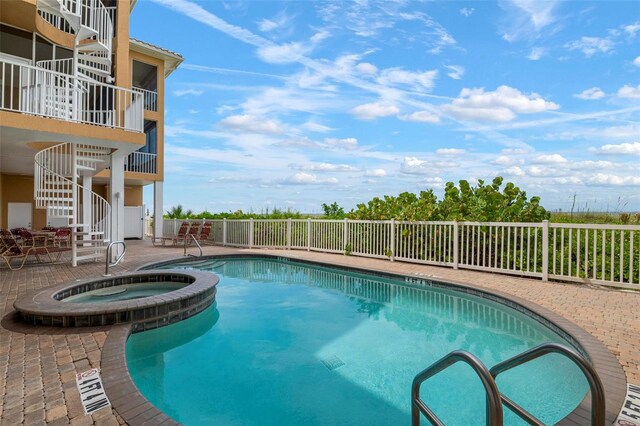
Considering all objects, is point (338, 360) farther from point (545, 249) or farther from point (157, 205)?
point (157, 205)

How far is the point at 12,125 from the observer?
6.99 meters

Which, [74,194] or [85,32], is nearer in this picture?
[74,194]

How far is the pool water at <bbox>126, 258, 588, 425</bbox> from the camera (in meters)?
3.13

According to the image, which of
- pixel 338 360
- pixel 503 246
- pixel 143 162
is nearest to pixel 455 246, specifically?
pixel 503 246

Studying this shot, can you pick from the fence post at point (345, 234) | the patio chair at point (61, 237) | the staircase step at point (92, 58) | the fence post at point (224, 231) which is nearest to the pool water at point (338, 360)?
the fence post at point (345, 234)

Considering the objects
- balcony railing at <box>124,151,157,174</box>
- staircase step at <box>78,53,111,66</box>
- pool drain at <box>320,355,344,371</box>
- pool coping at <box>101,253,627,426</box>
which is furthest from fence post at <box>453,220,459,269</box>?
balcony railing at <box>124,151,157,174</box>

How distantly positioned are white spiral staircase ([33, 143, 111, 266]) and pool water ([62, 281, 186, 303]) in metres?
2.83

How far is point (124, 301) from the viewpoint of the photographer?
15.7 ft

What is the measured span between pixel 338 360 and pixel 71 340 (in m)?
3.06

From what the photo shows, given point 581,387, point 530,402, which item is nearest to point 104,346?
point 530,402

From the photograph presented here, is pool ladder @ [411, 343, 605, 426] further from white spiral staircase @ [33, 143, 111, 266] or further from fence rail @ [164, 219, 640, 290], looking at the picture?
white spiral staircase @ [33, 143, 111, 266]

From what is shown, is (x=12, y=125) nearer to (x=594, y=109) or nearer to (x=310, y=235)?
(x=310, y=235)

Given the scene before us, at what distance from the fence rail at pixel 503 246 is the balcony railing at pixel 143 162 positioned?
29.9ft

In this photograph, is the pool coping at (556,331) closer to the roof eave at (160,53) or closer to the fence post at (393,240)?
the fence post at (393,240)
